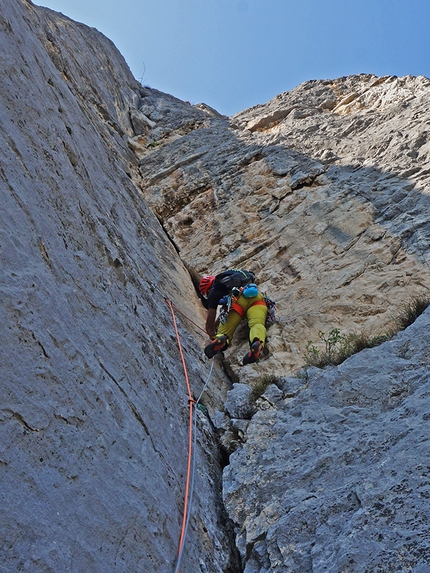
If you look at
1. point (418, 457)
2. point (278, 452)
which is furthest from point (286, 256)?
point (418, 457)

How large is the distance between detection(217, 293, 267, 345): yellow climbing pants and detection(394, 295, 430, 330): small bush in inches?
68.6

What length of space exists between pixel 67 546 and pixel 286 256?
628cm

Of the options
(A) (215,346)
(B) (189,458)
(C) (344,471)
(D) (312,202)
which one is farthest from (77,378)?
(D) (312,202)

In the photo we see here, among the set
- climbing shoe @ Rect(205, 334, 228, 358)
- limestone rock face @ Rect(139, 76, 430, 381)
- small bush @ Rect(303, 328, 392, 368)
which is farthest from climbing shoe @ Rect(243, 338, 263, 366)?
small bush @ Rect(303, 328, 392, 368)

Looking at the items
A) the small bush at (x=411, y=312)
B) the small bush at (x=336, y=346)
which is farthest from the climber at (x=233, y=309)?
the small bush at (x=411, y=312)

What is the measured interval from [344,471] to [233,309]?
363 centimetres

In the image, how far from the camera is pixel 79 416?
334 centimetres

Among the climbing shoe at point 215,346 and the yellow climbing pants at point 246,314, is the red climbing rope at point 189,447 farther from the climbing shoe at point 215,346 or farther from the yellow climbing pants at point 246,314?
the yellow climbing pants at point 246,314

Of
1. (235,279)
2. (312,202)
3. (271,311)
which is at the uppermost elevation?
(312,202)

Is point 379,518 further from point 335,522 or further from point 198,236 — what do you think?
point 198,236

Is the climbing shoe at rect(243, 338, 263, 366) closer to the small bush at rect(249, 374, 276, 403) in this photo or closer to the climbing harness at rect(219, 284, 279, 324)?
the small bush at rect(249, 374, 276, 403)

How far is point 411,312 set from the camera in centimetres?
584

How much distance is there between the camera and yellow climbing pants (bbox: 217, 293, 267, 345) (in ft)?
23.1

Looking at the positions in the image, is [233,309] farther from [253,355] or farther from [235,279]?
[253,355]
